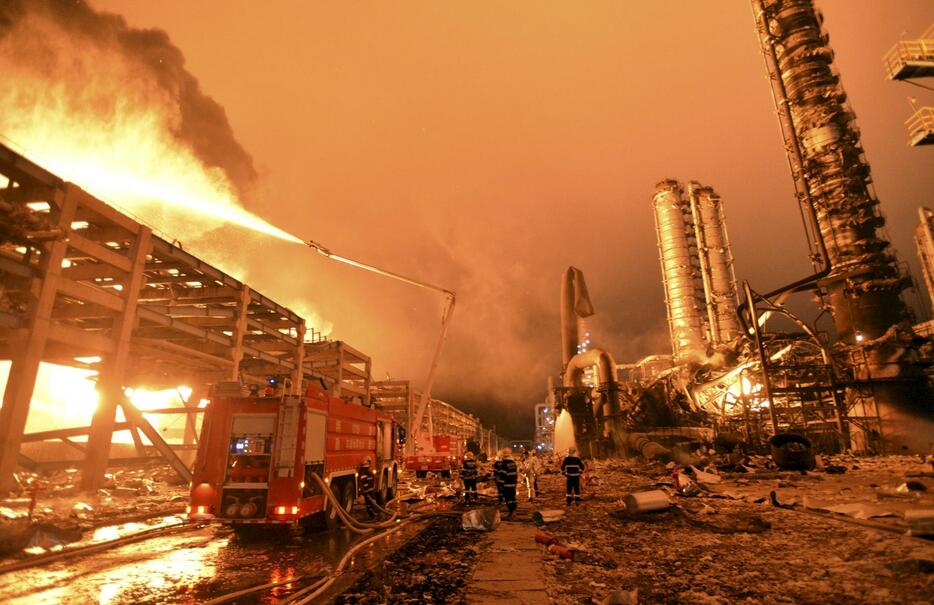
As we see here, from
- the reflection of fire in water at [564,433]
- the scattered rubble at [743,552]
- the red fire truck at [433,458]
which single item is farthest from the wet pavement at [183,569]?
the reflection of fire in water at [564,433]

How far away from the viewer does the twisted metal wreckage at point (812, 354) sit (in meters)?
26.1

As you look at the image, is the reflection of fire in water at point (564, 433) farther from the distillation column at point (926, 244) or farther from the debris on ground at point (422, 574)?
the distillation column at point (926, 244)

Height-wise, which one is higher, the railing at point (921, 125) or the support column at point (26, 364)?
the railing at point (921, 125)

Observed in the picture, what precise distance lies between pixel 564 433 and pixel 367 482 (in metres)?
25.2

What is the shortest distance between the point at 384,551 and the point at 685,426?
97.4 feet

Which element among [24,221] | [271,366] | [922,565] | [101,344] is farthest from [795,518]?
[271,366]

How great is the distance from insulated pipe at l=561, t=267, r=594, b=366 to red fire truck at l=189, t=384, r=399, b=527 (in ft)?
106

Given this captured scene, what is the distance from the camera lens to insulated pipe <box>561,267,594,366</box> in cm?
4041

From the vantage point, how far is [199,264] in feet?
76.8

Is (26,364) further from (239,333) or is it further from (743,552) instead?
(743,552)

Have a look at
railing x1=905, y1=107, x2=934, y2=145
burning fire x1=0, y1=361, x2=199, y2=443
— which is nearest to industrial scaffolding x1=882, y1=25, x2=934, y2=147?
railing x1=905, y1=107, x2=934, y2=145

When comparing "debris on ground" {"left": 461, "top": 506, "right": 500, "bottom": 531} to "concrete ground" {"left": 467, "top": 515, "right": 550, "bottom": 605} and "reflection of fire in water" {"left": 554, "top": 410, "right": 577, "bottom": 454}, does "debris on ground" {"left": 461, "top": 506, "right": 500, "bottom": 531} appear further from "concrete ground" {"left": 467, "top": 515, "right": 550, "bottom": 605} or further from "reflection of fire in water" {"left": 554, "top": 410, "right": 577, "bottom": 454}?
"reflection of fire in water" {"left": 554, "top": 410, "right": 577, "bottom": 454}

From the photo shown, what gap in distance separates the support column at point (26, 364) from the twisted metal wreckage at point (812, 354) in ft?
94.2

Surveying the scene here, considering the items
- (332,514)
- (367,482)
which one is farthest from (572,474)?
(332,514)
